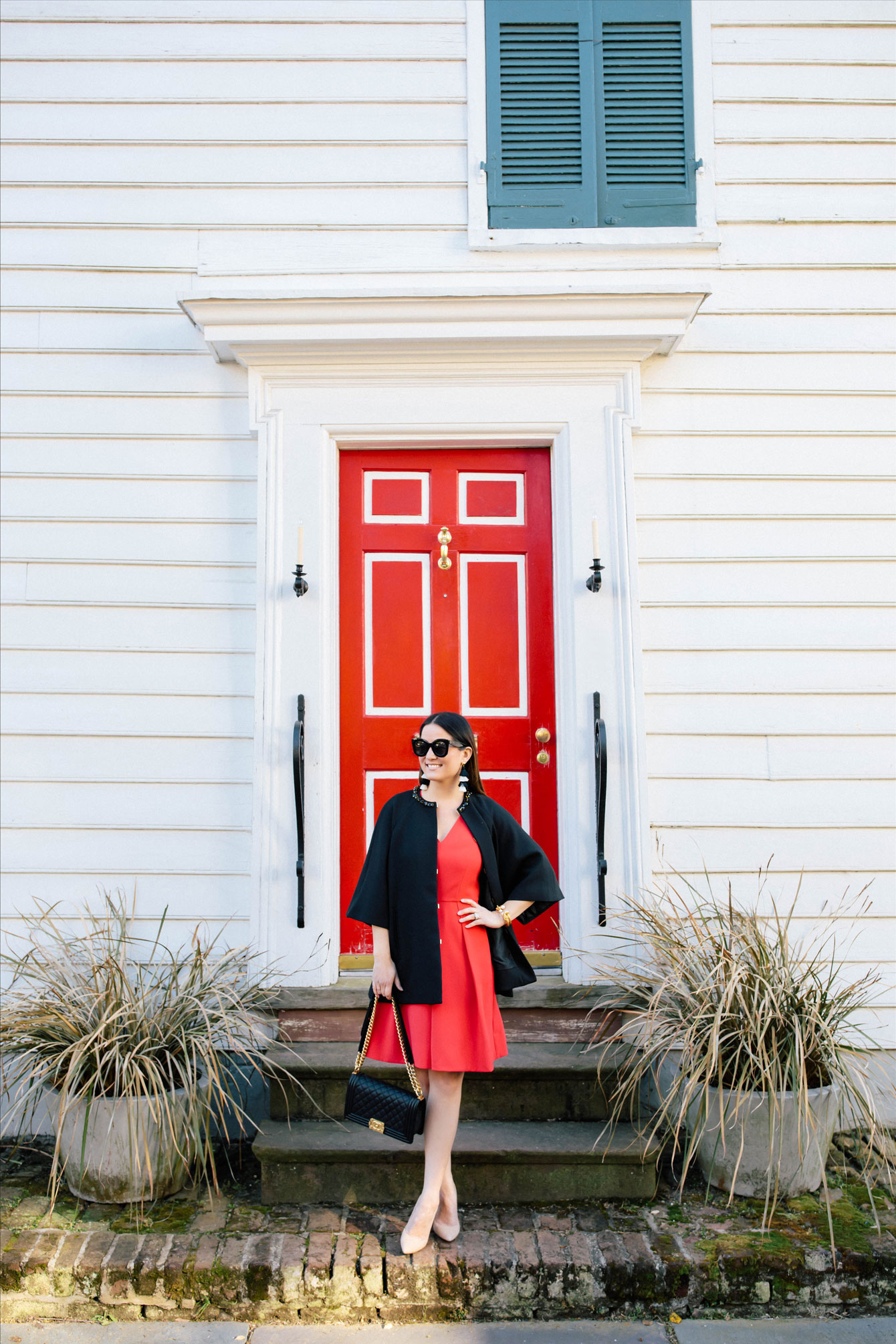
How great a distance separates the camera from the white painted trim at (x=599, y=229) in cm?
391

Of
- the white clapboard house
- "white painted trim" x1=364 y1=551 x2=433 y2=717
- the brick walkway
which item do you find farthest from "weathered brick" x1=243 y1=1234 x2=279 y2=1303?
"white painted trim" x1=364 y1=551 x2=433 y2=717

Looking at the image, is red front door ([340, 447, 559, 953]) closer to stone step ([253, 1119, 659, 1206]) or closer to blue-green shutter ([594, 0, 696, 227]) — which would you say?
stone step ([253, 1119, 659, 1206])

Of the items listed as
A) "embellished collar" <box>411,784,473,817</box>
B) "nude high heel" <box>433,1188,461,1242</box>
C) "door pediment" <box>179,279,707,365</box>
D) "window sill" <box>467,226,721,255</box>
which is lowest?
"nude high heel" <box>433,1188,461,1242</box>

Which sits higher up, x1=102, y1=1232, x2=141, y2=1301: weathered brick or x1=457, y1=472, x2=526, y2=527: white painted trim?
x1=457, y1=472, x2=526, y2=527: white painted trim

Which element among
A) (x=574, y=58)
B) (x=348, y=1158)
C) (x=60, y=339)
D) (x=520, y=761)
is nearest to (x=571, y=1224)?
(x=348, y=1158)

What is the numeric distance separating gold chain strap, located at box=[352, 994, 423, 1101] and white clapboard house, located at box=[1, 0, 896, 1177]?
90cm

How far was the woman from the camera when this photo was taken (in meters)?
2.62

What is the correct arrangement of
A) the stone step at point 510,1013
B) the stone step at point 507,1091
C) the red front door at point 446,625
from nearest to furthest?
the stone step at point 507,1091, the stone step at point 510,1013, the red front door at point 446,625

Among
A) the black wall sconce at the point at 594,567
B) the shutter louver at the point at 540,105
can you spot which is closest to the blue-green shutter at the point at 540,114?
the shutter louver at the point at 540,105

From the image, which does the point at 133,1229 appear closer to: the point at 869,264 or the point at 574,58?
the point at 869,264

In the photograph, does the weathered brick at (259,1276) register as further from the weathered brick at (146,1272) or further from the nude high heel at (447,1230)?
the nude high heel at (447,1230)

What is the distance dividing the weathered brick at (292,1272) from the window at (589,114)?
3.85m

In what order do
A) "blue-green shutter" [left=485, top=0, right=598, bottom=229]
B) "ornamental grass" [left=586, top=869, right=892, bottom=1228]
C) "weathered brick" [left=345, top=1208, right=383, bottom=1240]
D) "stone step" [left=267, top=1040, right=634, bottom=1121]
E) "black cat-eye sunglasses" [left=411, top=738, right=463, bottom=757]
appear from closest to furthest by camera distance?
"black cat-eye sunglasses" [left=411, top=738, right=463, bottom=757] < "weathered brick" [left=345, top=1208, right=383, bottom=1240] < "ornamental grass" [left=586, top=869, right=892, bottom=1228] < "stone step" [left=267, top=1040, right=634, bottom=1121] < "blue-green shutter" [left=485, top=0, right=598, bottom=229]

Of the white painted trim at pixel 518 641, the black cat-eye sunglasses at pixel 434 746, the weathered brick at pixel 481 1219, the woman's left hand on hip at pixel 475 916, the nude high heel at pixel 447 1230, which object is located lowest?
the weathered brick at pixel 481 1219
